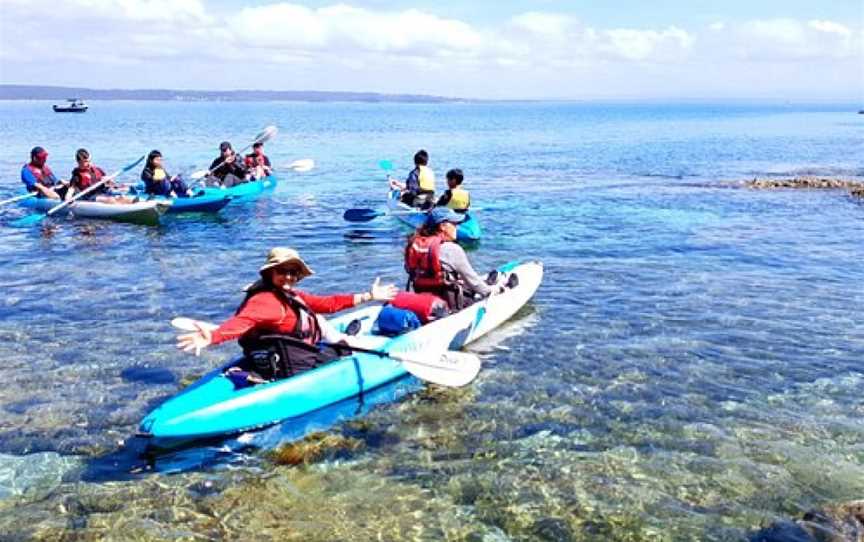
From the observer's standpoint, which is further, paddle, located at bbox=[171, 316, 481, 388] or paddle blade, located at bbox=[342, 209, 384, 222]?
paddle blade, located at bbox=[342, 209, 384, 222]

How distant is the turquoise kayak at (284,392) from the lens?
300 inches

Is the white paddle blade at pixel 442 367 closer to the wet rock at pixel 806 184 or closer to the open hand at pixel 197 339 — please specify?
the open hand at pixel 197 339

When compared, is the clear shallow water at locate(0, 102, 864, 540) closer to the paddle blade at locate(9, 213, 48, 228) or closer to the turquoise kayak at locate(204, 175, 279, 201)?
the paddle blade at locate(9, 213, 48, 228)

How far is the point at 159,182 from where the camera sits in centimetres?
2200

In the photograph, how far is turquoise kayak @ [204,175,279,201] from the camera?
73.8 feet

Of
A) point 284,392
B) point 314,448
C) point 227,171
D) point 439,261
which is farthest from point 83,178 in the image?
point 314,448

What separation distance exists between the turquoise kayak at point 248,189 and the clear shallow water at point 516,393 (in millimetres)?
1451

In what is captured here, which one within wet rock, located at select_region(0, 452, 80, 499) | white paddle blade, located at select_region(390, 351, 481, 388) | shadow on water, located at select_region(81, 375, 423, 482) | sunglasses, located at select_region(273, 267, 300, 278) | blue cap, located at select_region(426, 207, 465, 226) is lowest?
wet rock, located at select_region(0, 452, 80, 499)

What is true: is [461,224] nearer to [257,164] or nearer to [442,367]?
[442,367]

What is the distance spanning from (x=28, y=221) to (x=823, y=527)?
65.6 feet

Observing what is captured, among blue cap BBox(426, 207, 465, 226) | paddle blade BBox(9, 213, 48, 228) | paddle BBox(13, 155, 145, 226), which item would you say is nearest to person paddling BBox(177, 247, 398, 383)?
blue cap BBox(426, 207, 465, 226)

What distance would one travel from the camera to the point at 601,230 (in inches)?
816

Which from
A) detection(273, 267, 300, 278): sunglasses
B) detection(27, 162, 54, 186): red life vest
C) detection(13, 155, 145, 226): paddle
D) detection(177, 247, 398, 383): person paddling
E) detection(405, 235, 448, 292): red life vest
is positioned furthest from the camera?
detection(27, 162, 54, 186): red life vest

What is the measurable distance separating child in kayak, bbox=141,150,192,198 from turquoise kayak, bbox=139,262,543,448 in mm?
13510
